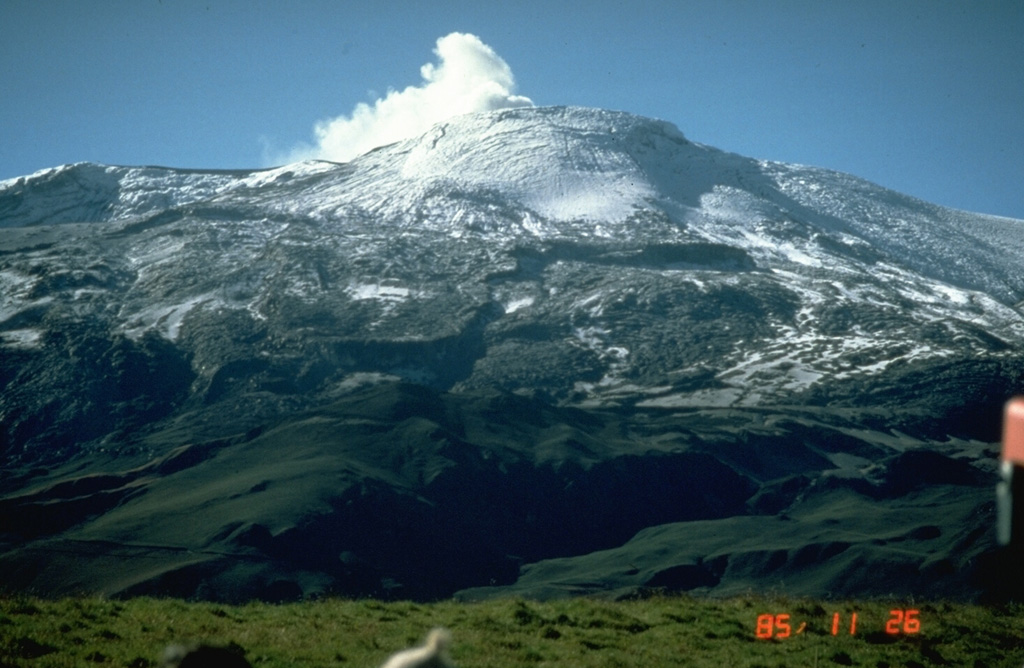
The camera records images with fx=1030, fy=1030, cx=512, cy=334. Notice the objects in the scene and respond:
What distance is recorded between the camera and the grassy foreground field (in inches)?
655

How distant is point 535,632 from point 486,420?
105 metres

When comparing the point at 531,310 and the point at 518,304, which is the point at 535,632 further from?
the point at 518,304

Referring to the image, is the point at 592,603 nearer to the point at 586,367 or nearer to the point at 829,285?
the point at 586,367

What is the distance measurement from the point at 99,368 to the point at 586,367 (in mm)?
74166

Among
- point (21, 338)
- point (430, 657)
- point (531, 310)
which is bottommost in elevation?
point (430, 657)

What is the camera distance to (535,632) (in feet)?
64.1

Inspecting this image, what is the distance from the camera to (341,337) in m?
162

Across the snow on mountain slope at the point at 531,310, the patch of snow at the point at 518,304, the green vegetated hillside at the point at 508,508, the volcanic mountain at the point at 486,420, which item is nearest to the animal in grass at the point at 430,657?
the volcanic mountain at the point at 486,420

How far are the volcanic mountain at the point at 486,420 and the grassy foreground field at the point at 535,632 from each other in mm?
41828

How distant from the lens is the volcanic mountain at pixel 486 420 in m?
87.6
